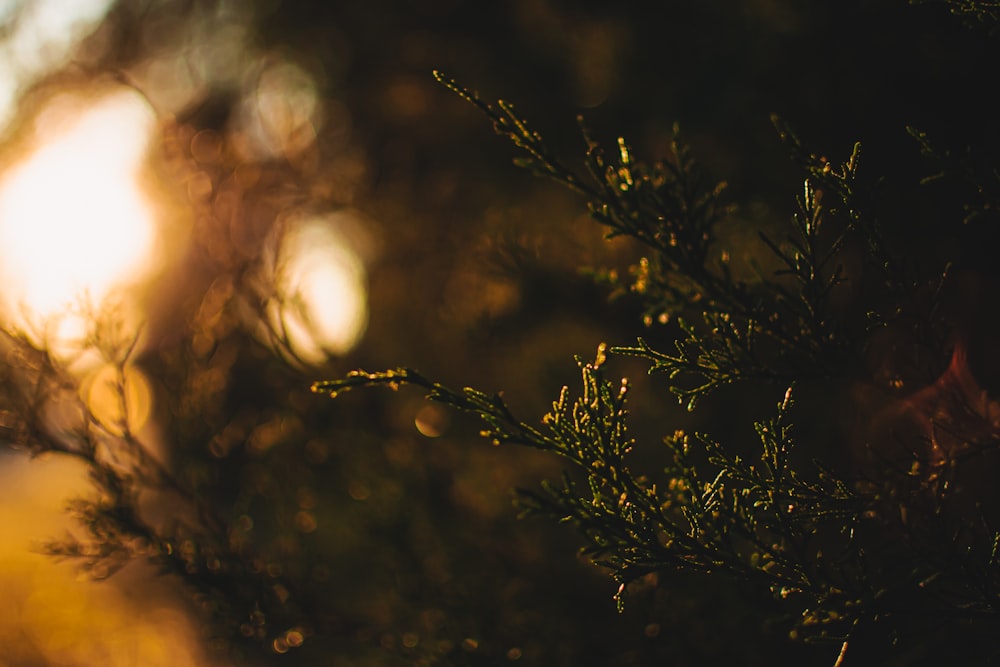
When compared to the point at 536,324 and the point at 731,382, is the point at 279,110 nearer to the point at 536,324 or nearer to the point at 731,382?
the point at 536,324

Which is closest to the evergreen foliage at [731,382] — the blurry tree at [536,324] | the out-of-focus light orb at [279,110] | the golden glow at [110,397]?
the blurry tree at [536,324]

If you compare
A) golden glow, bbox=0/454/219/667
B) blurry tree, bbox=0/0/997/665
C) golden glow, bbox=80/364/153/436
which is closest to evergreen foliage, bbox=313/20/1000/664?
blurry tree, bbox=0/0/997/665

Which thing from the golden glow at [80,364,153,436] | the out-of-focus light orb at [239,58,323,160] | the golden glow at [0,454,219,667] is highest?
the out-of-focus light orb at [239,58,323,160]

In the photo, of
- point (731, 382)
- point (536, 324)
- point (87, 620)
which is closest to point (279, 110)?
point (536, 324)

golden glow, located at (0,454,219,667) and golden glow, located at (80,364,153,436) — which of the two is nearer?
golden glow, located at (80,364,153,436)

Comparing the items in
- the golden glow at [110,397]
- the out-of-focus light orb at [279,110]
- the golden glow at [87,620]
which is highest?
the out-of-focus light orb at [279,110]

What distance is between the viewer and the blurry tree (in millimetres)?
1927

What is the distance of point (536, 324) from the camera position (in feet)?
18.9

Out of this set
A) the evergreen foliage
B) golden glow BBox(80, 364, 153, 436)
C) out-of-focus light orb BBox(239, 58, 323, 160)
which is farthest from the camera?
out-of-focus light orb BBox(239, 58, 323, 160)

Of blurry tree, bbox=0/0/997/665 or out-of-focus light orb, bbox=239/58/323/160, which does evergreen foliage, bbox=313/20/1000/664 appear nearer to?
blurry tree, bbox=0/0/997/665

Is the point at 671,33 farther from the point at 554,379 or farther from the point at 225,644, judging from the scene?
the point at 225,644

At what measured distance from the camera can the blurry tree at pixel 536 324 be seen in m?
1.93

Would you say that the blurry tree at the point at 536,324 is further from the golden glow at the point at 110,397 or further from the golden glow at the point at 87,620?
the golden glow at the point at 87,620

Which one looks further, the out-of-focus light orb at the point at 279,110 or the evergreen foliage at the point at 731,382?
the out-of-focus light orb at the point at 279,110
